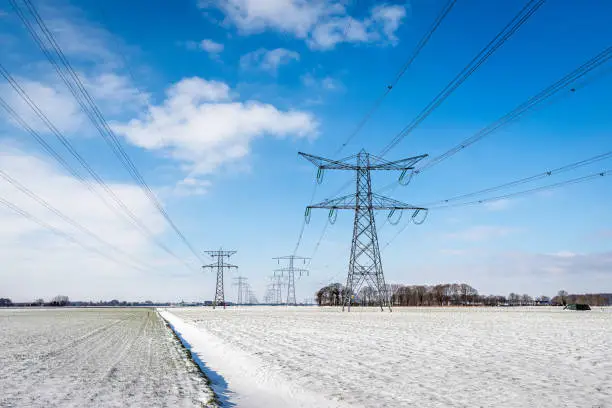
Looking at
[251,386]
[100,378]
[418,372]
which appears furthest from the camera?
[418,372]

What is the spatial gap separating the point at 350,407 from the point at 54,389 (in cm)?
675

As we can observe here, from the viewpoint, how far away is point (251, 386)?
11195 millimetres

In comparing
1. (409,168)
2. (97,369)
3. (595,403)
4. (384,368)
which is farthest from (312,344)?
(409,168)

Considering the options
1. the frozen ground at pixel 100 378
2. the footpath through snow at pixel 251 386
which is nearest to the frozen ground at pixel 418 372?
the footpath through snow at pixel 251 386

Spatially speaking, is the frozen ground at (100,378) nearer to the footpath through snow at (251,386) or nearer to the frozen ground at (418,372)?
the footpath through snow at (251,386)

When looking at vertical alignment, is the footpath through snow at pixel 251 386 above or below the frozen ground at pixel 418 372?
below

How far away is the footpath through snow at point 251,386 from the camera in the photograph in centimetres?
932

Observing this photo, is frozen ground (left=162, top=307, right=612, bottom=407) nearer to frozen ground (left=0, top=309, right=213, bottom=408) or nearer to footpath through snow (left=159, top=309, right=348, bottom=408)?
footpath through snow (left=159, top=309, right=348, bottom=408)

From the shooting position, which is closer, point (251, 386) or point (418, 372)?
point (251, 386)

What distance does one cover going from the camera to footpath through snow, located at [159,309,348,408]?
932 cm

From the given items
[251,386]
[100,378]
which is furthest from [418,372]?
[100,378]

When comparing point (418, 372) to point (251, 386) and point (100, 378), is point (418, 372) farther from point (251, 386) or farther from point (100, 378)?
point (100, 378)

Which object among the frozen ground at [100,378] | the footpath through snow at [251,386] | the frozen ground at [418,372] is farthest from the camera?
the footpath through snow at [251,386]

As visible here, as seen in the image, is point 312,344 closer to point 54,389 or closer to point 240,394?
point 240,394
